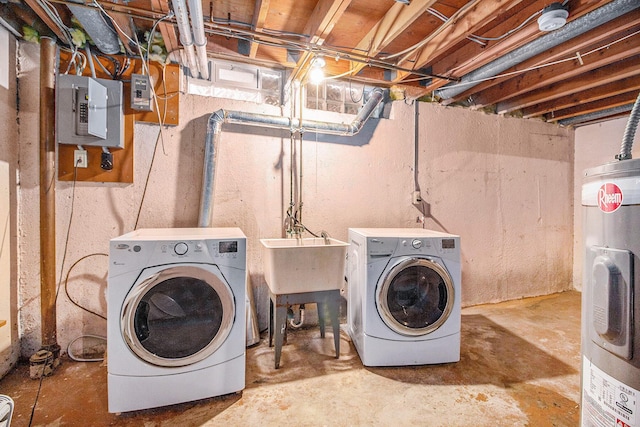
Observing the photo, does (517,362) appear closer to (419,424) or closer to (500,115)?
(419,424)

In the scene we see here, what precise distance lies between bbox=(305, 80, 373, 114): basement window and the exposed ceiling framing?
0.16 m

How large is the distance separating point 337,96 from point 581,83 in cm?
211

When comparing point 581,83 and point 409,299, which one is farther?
point 581,83

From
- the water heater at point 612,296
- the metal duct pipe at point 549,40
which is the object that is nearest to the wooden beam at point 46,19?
A: the water heater at point 612,296

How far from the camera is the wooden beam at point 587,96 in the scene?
2543mm

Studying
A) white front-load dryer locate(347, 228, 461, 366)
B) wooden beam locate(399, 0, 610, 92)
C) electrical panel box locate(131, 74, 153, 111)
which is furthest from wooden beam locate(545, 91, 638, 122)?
electrical panel box locate(131, 74, 153, 111)

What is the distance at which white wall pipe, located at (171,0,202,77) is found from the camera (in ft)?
4.68

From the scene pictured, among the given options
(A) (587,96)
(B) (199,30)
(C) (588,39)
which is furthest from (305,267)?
(A) (587,96)

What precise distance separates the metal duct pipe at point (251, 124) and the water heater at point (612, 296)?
1735 millimetres

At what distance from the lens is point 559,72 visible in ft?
7.68

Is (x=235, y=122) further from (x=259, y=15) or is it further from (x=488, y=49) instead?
(x=488, y=49)

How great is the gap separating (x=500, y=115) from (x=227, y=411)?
375 cm

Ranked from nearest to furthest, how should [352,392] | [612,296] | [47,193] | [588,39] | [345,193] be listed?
[612,296], [352,392], [588,39], [47,193], [345,193]

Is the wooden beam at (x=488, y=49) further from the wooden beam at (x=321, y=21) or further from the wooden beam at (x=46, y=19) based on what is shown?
the wooden beam at (x=46, y=19)
